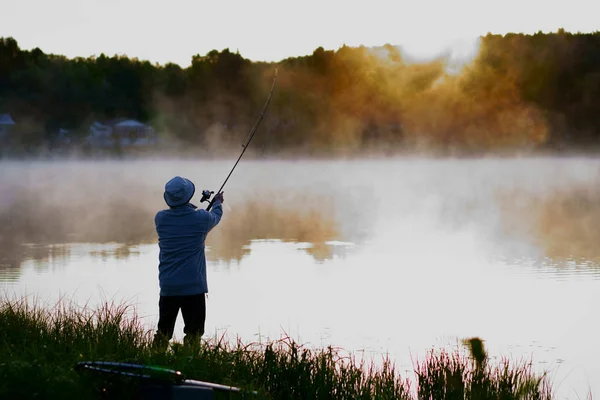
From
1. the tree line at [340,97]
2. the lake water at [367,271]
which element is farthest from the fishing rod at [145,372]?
the tree line at [340,97]

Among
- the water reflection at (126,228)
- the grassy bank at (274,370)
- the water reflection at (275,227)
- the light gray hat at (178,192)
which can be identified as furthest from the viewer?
the water reflection at (275,227)

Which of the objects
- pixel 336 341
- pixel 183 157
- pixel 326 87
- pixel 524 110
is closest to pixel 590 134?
pixel 524 110

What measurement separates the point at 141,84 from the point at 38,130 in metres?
9.55

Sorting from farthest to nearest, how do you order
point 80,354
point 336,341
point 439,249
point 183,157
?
point 183,157, point 439,249, point 336,341, point 80,354

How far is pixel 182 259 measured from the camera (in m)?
6.50

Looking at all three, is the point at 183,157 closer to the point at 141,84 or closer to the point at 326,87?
the point at 141,84

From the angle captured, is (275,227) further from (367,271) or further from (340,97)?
(340,97)

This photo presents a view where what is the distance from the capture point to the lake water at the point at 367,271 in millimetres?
9094

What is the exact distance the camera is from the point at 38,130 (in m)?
77.2

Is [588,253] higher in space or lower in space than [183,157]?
lower

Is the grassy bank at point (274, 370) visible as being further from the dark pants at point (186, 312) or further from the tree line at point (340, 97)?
the tree line at point (340, 97)

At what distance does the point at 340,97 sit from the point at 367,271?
73.2m

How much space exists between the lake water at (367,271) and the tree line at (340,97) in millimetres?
48244

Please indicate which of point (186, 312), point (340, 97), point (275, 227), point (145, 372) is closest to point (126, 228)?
point (275, 227)
